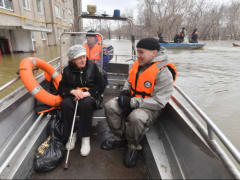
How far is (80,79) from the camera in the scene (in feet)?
6.77

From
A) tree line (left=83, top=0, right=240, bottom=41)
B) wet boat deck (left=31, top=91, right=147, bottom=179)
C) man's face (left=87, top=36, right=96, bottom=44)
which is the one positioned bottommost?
wet boat deck (left=31, top=91, right=147, bottom=179)

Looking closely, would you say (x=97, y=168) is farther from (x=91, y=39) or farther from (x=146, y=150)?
(x=91, y=39)

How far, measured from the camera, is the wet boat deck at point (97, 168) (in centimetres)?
163

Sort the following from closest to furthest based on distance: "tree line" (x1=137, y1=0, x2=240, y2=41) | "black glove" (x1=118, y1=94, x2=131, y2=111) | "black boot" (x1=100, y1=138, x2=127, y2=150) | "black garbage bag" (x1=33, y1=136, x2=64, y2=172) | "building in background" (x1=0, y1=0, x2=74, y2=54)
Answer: "black garbage bag" (x1=33, y1=136, x2=64, y2=172) < "black glove" (x1=118, y1=94, x2=131, y2=111) < "black boot" (x1=100, y1=138, x2=127, y2=150) < "building in background" (x1=0, y1=0, x2=74, y2=54) < "tree line" (x1=137, y1=0, x2=240, y2=41)

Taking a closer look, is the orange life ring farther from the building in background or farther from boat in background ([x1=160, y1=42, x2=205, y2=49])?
boat in background ([x1=160, y1=42, x2=205, y2=49])

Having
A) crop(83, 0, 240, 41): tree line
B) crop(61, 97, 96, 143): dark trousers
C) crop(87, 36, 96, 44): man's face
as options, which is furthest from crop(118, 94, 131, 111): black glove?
crop(83, 0, 240, 41): tree line

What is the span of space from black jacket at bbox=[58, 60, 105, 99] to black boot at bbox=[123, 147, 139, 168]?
82cm

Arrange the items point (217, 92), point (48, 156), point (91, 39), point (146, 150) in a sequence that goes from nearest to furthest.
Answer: point (48, 156) → point (146, 150) → point (91, 39) → point (217, 92)

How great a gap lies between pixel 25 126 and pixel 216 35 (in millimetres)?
47704

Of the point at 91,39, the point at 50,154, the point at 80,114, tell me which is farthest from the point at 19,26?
the point at 50,154

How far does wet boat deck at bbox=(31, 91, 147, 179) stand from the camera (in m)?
1.63

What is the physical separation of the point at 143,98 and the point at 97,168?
35.1 inches

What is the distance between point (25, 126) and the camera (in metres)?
1.96

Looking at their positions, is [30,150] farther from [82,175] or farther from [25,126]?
[82,175]
